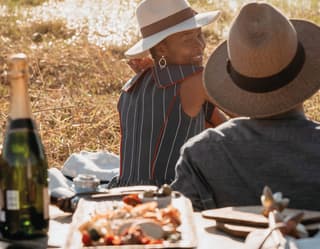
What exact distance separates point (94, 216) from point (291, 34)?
0.94 metres

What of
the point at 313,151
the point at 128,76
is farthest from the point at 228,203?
the point at 128,76

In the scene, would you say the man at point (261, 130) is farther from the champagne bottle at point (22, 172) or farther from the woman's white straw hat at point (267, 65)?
the champagne bottle at point (22, 172)

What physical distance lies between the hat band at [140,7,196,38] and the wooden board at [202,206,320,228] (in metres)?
1.97

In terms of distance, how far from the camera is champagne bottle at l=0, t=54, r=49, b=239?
6.73 feet

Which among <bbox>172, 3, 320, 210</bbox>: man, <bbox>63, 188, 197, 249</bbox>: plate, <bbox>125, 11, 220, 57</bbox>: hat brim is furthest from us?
<bbox>125, 11, 220, 57</bbox>: hat brim

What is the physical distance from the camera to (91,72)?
743cm

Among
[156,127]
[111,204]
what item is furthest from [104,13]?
[111,204]

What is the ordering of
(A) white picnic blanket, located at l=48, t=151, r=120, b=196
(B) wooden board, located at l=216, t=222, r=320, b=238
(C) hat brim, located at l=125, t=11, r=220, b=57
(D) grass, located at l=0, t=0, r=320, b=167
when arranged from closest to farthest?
(B) wooden board, located at l=216, t=222, r=320, b=238 < (A) white picnic blanket, located at l=48, t=151, r=120, b=196 < (C) hat brim, located at l=125, t=11, r=220, b=57 < (D) grass, located at l=0, t=0, r=320, b=167

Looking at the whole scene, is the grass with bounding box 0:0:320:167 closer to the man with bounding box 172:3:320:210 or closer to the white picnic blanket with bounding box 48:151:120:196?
the white picnic blanket with bounding box 48:151:120:196

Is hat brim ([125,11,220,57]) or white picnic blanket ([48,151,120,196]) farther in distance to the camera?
hat brim ([125,11,220,57])

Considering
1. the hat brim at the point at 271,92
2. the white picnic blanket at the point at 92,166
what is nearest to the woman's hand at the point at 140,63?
the white picnic blanket at the point at 92,166

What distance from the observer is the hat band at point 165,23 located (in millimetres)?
4051

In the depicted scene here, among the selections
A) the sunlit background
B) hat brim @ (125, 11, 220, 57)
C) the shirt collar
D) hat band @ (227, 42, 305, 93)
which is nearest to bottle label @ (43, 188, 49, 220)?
hat band @ (227, 42, 305, 93)

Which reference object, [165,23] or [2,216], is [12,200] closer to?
[2,216]
